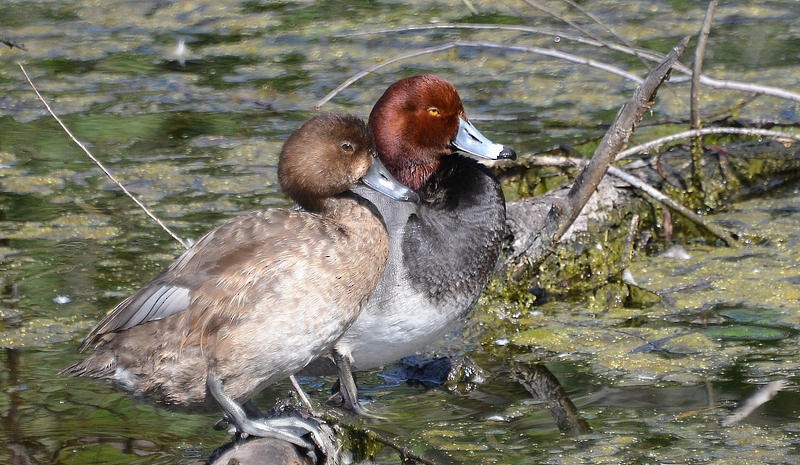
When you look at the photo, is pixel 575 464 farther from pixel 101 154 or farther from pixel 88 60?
pixel 88 60

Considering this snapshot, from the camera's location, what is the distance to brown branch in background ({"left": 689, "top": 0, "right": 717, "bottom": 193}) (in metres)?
5.21

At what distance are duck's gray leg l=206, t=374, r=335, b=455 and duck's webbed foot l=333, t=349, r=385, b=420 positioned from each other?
24.7 inches

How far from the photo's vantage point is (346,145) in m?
3.50

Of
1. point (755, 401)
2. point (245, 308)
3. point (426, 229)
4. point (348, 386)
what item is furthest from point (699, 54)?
point (245, 308)

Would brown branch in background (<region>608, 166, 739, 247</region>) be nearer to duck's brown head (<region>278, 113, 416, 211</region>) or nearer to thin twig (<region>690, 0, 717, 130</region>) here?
thin twig (<region>690, 0, 717, 130</region>)

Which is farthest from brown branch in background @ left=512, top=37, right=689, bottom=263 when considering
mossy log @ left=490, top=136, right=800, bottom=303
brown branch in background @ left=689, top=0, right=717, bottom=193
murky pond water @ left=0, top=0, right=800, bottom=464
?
brown branch in background @ left=689, top=0, right=717, bottom=193

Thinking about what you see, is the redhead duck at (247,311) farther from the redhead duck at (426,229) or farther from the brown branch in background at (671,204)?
the brown branch in background at (671,204)

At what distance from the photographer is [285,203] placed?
5.88 meters

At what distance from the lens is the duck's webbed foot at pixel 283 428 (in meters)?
3.24

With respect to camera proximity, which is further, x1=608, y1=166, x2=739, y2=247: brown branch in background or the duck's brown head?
x1=608, y1=166, x2=739, y2=247: brown branch in background

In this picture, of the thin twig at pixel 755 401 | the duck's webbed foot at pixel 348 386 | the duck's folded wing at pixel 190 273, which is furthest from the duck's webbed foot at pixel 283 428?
the thin twig at pixel 755 401

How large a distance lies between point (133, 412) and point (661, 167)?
111 inches

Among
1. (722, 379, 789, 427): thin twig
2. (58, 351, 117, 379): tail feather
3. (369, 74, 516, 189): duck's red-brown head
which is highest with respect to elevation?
(369, 74, 516, 189): duck's red-brown head

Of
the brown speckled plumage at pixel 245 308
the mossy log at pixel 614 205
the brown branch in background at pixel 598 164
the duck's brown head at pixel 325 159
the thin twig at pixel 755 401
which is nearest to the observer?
the brown speckled plumage at pixel 245 308
